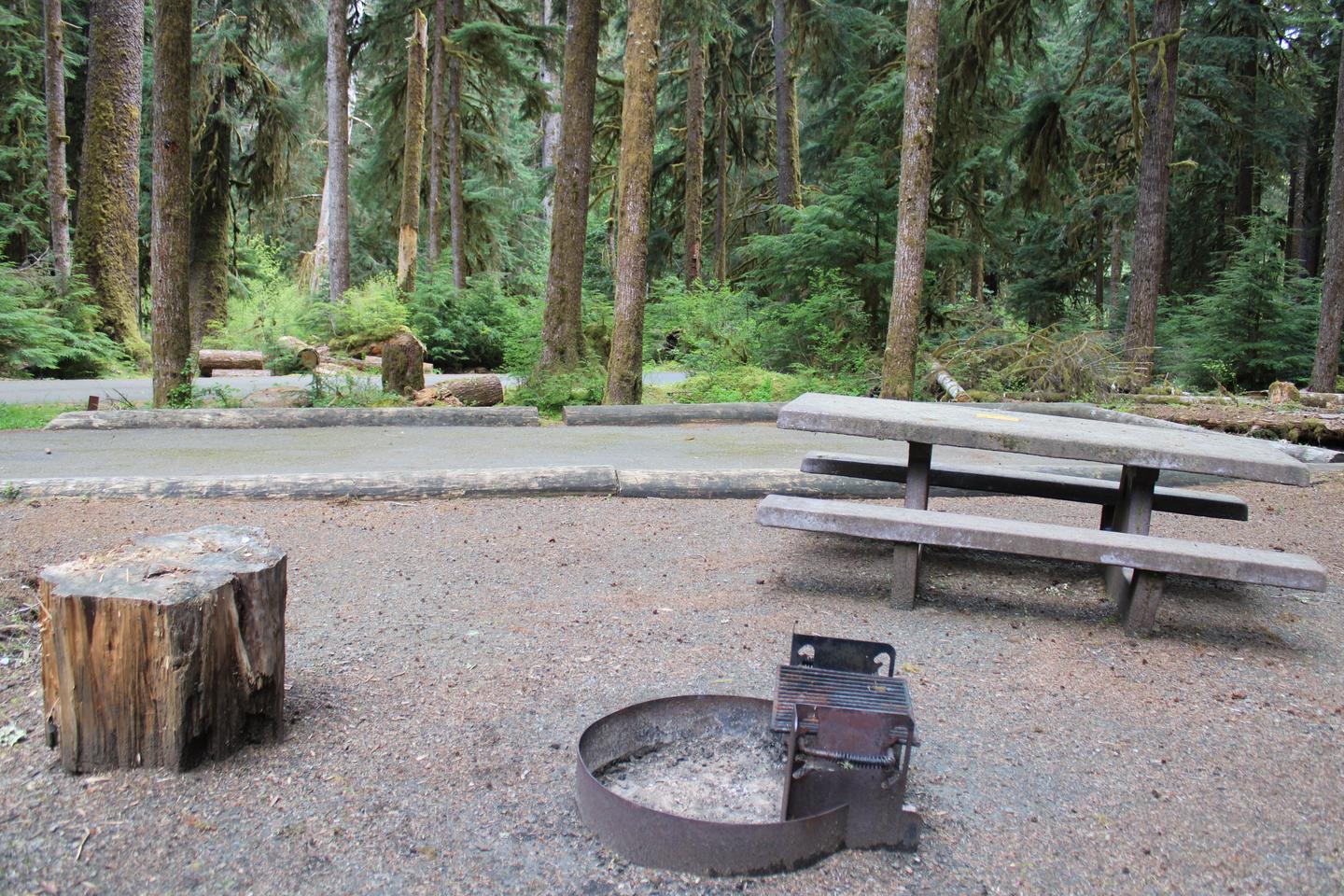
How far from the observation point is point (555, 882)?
223 cm

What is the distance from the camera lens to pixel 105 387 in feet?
42.4

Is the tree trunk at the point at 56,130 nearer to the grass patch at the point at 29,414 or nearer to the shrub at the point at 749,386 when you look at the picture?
the grass patch at the point at 29,414

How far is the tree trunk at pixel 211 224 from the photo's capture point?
20812 millimetres

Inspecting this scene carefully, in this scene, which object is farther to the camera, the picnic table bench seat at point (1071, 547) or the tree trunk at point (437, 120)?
the tree trunk at point (437, 120)

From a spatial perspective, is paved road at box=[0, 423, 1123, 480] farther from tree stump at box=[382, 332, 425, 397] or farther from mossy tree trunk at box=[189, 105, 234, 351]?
mossy tree trunk at box=[189, 105, 234, 351]

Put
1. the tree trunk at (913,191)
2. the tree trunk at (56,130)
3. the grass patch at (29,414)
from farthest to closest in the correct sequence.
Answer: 1. the tree trunk at (56,130)
2. the tree trunk at (913,191)
3. the grass patch at (29,414)

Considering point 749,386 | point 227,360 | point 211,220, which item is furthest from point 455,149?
point 749,386

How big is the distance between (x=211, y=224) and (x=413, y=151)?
5888mm

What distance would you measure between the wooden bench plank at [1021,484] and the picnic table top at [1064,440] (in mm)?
405

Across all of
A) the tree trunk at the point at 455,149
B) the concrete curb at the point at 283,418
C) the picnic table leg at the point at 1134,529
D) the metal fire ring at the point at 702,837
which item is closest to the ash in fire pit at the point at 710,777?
the metal fire ring at the point at 702,837

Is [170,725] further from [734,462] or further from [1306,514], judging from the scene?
[1306,514]

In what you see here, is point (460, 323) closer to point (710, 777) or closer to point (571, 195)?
point (571, 195)

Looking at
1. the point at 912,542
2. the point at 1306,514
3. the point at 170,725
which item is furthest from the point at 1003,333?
the point at 170,725

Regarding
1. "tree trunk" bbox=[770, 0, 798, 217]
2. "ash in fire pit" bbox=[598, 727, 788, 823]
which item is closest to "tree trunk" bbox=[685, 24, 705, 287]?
"tree trunk" bbox=[770, 0, 798, 217]
